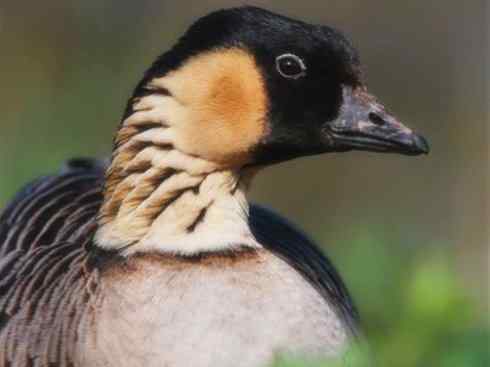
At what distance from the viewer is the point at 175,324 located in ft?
→ 17.4

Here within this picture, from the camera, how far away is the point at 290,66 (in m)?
5.78

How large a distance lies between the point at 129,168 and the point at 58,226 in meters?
1.00

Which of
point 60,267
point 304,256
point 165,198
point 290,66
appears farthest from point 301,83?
point 60,267

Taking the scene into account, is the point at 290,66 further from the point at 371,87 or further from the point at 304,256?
the point at 371,87

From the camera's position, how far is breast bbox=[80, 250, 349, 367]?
208 inches

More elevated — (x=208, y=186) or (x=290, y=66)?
(x=290, y=66)

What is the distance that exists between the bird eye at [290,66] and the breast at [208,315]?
711 mm

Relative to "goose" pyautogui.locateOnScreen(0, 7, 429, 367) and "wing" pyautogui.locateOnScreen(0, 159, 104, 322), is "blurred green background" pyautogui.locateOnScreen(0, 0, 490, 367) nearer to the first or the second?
"wing" pyautogui.locateOnScreen(0, 159, 104, 322)

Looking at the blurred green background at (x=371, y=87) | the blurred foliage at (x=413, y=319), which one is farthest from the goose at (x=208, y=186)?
the blurred green background at (x=371, y=87)

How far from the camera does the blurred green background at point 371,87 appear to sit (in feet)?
→ 35.6

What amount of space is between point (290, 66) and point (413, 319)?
163cm

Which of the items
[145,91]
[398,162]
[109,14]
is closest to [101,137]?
[109,14]

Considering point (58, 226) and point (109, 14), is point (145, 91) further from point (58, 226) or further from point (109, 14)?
point (109, 14)

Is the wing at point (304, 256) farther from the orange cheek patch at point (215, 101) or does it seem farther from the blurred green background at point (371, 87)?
the blurred green background at point (371, 87)
